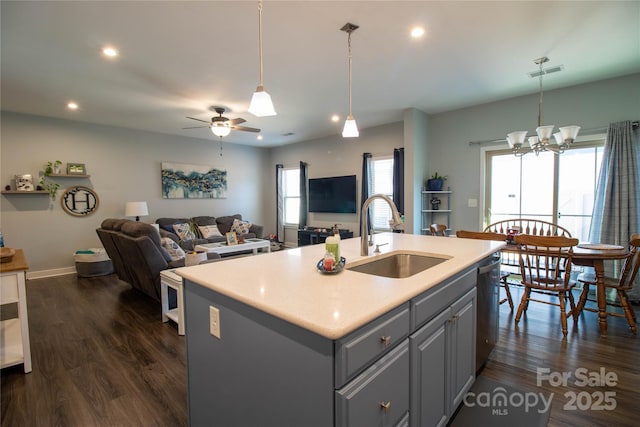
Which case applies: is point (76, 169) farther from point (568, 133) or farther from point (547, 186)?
point (547, 186)

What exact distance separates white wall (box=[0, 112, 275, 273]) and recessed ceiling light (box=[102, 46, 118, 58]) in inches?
131

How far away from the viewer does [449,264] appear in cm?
170

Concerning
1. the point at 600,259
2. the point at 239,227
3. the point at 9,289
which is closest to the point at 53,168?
the point at 239,227

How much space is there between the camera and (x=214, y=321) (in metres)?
1.36

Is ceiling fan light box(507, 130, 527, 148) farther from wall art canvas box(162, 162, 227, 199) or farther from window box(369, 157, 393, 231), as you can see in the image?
wall art canvas box(162, 162, 227, 199)

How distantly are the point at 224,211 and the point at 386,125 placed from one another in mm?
4421

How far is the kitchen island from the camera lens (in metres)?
0.95

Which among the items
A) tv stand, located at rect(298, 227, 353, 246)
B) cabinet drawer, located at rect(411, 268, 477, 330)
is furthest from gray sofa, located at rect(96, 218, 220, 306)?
tv stand, located at rect(298, 227, 353, 246)

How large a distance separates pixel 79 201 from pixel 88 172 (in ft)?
1.85

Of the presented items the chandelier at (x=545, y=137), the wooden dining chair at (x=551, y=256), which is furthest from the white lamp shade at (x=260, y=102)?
the chandelier at (x=545, y=137)

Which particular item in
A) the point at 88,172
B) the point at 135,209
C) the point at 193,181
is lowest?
the point at 135,209

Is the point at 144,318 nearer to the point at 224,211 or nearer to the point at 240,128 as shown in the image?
the point at 240,128

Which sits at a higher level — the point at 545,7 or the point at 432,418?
the point at 545,7

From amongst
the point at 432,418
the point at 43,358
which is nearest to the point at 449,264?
the point at 432,418
